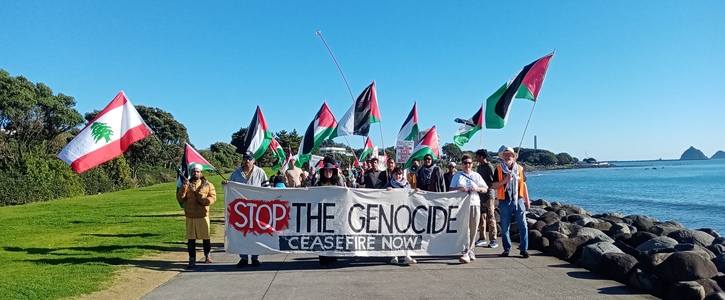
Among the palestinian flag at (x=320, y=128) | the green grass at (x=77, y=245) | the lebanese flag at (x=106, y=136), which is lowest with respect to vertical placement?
the green grass at (x=77, y=245)

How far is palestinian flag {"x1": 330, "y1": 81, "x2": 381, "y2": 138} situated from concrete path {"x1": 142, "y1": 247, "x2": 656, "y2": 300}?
565cm

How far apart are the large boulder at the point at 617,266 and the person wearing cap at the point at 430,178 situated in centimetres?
295

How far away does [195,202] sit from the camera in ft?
28.6

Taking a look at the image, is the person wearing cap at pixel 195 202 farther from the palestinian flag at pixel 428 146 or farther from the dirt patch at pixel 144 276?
the palestinian flag at pixel 428 146

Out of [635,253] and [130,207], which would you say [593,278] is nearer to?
[635,253]

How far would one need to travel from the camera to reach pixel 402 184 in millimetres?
9359

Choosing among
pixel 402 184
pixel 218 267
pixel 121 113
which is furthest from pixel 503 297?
pixel 121 113

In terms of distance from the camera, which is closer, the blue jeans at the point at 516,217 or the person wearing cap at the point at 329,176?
the person wearing cap at the point at 329,176

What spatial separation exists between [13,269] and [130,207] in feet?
45.7

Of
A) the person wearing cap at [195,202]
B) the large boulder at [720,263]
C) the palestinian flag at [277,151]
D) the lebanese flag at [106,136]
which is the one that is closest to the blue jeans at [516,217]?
the large boulder at [720,263]

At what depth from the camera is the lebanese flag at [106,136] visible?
786cm

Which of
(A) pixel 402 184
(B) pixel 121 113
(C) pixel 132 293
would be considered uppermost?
(B) pixel 121 113

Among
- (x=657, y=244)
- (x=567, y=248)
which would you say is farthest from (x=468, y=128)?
(x=567, y=248)

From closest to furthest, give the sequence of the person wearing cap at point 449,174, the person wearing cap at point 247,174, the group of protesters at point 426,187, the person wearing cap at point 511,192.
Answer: the group of protesters at point 426,187 → the person wearing cap at point 247,174 → the person wearing cap at point 511,192 → the person wearing cap at point 449,174
